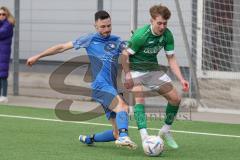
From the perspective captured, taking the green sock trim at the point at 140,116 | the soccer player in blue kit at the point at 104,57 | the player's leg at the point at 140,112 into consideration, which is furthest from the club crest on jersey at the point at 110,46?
the green sock trim at the point at 140,116

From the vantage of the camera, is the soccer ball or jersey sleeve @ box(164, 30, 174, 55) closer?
A: the soccer ball

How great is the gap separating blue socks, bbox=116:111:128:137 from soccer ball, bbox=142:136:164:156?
27 centimetres

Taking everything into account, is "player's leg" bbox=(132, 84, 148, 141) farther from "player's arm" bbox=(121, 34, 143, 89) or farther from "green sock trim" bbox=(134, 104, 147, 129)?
"player's arm" bbox=(121, 34, 143, 89)

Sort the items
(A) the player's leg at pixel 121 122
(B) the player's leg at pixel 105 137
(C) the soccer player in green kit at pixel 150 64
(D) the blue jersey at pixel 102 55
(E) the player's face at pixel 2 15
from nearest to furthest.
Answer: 1. (A) the player's leg at pixel 121 122
2. (C) the soccer player in green kit at pixel 150 64
3. (D) the blue jersey at pixel 102 55
4. (B) the player's leg at pixel 105 137
5. (E) the player's face at pixel 2 15

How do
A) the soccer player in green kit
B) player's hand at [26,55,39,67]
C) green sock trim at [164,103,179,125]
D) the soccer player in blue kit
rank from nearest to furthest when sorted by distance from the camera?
1. player's hand at [26,55,39,67]
2. the soccer player in green kit
3. the soccer player in blue kit
4. green sock trim at [164,103,179,125]

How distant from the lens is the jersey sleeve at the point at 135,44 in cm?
955

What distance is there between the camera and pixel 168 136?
10.1 metres

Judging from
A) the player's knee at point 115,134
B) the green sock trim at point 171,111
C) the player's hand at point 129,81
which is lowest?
the player's knee at point 115,134

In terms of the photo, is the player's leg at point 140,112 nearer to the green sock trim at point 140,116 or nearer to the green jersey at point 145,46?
the green sock trim at point 140,116

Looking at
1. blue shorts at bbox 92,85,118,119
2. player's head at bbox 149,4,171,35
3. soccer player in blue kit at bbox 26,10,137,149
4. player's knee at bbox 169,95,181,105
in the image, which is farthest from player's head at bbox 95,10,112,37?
player's knee at bbox 169,95,181,105

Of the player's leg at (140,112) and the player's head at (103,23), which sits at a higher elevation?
the player's head at (103,23)

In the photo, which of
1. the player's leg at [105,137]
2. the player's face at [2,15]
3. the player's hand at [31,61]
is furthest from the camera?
the player's face at [2,15]

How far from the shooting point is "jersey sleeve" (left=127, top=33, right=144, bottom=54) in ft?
31.3

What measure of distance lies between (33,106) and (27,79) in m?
3.89
